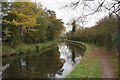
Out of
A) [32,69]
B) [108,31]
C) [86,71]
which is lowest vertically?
[32,69]

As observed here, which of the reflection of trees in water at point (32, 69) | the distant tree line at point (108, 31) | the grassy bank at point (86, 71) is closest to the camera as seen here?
the distant tree line at point (108, 31)

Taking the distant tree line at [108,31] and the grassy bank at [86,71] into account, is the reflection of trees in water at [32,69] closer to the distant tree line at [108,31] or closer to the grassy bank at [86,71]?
the grassy bank at [86,71]

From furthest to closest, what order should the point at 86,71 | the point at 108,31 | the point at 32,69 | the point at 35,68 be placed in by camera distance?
the point at 108,31, the point at 35,68, the point at 32,69, the point at 86,71

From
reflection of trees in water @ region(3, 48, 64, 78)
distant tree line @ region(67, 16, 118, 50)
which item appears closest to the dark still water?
reflection of trees in water @ region(3, 48, 64, 78)

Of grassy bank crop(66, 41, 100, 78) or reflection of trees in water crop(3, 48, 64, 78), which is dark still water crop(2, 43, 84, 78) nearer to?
reflection of trees in water crop(3, 48, 64, 78)

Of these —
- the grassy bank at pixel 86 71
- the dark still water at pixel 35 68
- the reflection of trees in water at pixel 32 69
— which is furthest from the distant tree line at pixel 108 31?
the reflection of trees in water at pixel 32 69

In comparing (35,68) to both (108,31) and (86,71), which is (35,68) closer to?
(86,71)

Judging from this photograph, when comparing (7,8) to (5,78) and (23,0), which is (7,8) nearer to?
(23,0)

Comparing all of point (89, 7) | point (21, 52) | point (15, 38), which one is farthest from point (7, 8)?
point (89, 7)

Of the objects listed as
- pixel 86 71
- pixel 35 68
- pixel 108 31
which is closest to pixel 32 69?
pixel 35 68

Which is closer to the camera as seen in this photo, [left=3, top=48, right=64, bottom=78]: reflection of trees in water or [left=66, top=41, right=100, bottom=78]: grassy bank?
[left=66, top=41, right=100, bottom=78]: grassy bank

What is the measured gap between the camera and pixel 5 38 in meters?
9.65

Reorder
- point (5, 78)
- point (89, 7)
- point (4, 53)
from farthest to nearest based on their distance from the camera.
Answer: point (4, 53) → point (5, 78) → point (89, 7)

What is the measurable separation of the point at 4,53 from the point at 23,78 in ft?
17.5
